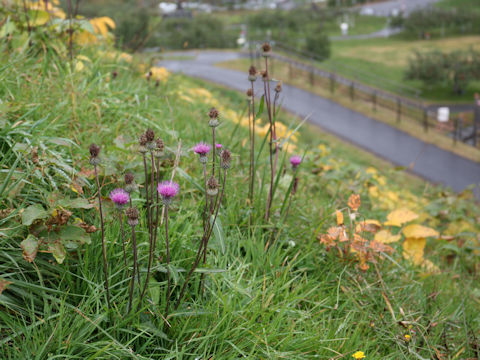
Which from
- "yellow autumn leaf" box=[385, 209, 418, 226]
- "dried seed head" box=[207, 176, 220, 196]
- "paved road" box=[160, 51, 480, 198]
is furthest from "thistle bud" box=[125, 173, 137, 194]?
"paved road" box=[160, 51, 480, 198]

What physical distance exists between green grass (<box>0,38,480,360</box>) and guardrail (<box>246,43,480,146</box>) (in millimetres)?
16082

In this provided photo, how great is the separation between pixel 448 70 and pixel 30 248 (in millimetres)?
38233

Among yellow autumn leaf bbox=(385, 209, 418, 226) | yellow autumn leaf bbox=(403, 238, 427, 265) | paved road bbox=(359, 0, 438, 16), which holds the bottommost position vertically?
yellow autumn leaf bbox=(403, 238, 427, 265)

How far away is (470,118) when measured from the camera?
86.8 ft

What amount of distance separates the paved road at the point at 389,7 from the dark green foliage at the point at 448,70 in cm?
3612

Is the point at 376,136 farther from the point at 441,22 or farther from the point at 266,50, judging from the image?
the point at 441,22

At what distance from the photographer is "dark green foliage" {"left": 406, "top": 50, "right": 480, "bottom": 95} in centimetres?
3422

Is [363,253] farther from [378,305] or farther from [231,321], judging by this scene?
[231,321]

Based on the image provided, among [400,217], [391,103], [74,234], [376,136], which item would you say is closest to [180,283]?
[74,234]

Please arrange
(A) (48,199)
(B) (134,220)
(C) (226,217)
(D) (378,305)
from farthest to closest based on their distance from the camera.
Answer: (C) (226,217) → (D) (378,305) → (A) (48,199) → (B) (134,220)

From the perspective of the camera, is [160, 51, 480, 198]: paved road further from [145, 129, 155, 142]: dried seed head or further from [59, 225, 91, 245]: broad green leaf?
[145, 129, 155, 142]: dried seed head

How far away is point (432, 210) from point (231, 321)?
3.46 m

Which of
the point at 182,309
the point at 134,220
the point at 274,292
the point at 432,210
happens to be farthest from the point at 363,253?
the point at 432,210

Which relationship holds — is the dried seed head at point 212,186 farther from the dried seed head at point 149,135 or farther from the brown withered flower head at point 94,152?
the brown withered flower head at point 94,152
